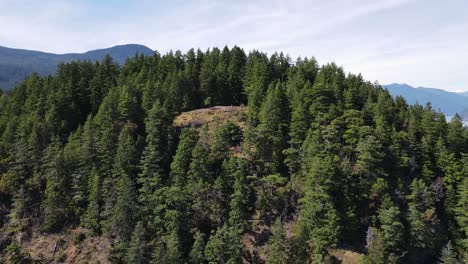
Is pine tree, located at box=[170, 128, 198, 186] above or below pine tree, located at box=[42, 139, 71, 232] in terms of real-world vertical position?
above

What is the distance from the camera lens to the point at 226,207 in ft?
173

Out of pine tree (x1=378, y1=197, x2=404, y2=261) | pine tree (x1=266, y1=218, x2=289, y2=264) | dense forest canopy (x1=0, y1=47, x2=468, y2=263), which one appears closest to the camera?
pine tree (x1=266, y1=218, x2=289, y2=264)

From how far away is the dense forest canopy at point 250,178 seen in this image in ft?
159

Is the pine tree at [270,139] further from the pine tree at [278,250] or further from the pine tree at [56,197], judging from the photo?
the pine tree at [56,197]

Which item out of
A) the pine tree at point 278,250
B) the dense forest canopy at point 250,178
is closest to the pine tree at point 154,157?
the dense forest canopy at point 250,178

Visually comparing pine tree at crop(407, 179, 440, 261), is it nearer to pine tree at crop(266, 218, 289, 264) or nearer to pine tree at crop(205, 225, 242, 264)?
pine tree at crop(266, 218, 289, 264)

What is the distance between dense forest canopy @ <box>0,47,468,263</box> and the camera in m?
48.5

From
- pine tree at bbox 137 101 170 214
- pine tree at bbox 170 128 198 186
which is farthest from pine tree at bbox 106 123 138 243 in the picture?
pine tree at bbox 170 128 198 186

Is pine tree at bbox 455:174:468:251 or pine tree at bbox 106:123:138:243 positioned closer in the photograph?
pine tree at bbox 106:123:138:243

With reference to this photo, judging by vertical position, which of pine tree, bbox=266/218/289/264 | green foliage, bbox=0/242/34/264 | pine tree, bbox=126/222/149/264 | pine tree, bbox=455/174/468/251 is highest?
pine tree, bbox=455/174/468/251

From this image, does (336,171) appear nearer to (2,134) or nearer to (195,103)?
(195,103)

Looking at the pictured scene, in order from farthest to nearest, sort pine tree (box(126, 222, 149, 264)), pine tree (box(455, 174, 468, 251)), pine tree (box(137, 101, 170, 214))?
pine tree (box(137, 101, 170, 214)) < pine tree (box(455, 174, 468, 251)) < pine tree (box(126, 222, 149, 264))

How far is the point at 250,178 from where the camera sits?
5562 cm

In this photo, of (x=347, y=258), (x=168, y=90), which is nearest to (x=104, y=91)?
(x=168, y=90)
